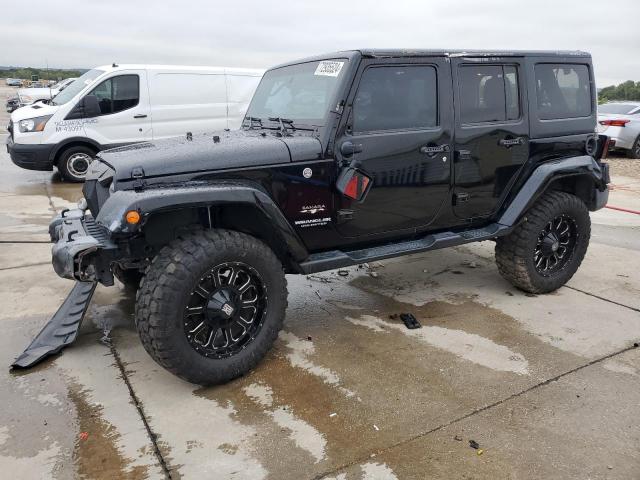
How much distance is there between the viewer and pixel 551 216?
4.15 meters

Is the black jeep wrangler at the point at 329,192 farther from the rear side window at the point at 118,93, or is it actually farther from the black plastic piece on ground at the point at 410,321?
the rear side window at the point at 118,93

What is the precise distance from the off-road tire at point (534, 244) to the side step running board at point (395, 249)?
241mm

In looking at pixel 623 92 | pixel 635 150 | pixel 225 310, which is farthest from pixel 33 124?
pixel 623 92

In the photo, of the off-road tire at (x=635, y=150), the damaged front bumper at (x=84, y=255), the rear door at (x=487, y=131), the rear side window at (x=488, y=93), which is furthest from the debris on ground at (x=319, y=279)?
the off-road tire at (x=635, y=150)

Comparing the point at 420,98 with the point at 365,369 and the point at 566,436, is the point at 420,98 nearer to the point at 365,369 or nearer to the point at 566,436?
the point at 365,369

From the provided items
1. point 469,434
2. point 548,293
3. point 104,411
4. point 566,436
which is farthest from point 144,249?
point 548,293

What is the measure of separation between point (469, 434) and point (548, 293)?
2.21 meters

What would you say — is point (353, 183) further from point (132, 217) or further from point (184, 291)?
point (132, 217)

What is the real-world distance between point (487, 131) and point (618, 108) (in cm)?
1227

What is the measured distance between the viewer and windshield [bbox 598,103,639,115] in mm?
13512

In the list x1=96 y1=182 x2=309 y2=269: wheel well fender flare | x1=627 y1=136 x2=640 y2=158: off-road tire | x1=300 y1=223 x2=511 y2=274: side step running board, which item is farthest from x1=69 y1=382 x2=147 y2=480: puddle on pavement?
x1=627 y1=136 x2=640 y2=158: off-road tire

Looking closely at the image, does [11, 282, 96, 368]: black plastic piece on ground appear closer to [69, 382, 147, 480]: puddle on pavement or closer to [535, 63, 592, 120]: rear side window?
[69, 382, 147, 480]: puddle on pavement

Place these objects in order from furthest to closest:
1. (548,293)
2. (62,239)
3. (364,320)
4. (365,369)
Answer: (548,293), (364,320), (365,369), (62,239)

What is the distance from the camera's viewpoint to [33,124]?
860 cm
